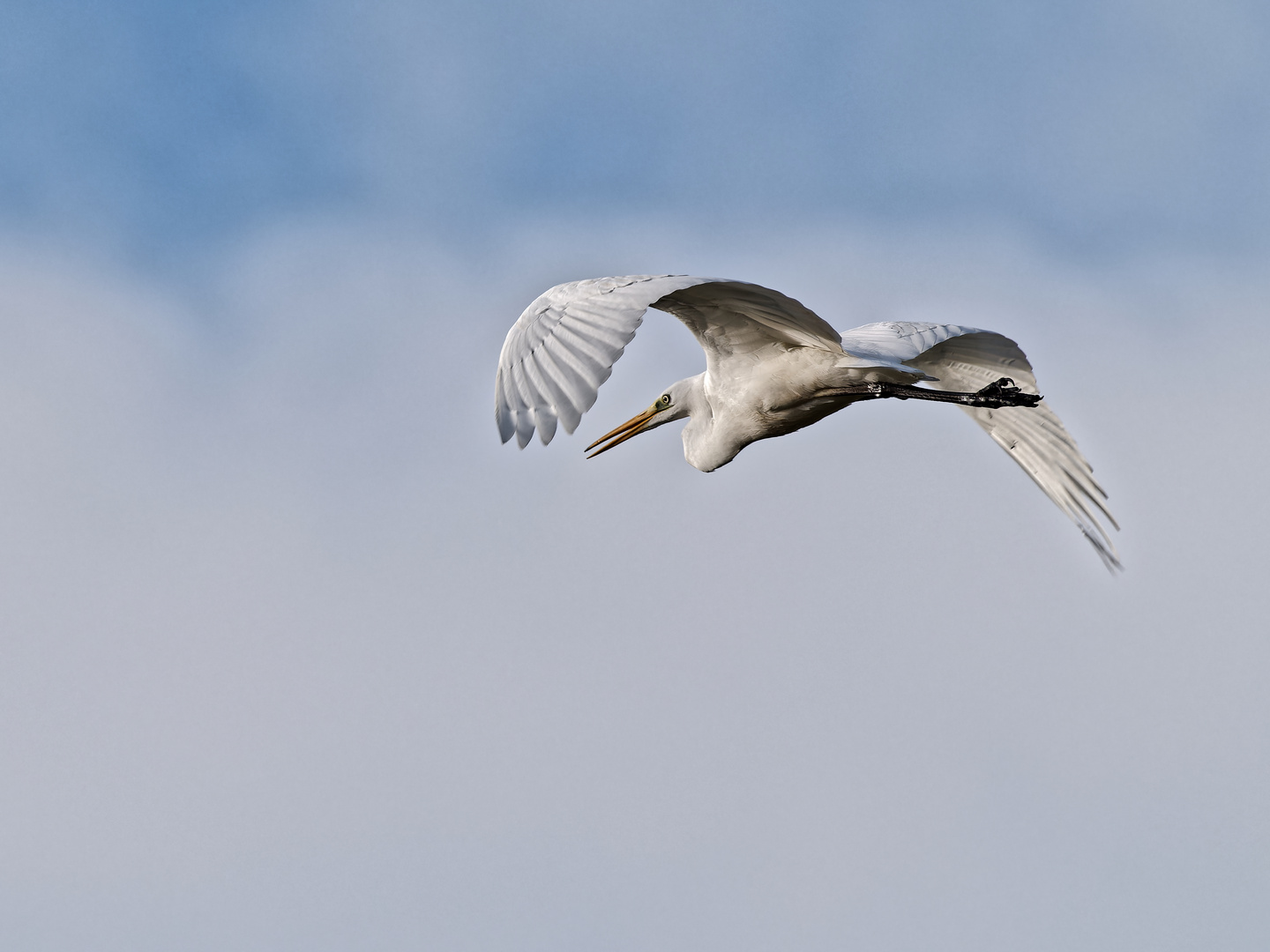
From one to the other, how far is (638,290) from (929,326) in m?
4.34

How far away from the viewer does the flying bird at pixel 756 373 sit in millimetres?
9555

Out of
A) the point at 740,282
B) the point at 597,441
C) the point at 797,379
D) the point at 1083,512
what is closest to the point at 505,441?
the point at 740,282

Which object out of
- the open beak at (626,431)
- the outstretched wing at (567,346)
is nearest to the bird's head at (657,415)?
the open beak at (626,431)

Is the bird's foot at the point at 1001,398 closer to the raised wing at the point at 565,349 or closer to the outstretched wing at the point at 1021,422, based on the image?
the outstretched wing at the point at 1021,422

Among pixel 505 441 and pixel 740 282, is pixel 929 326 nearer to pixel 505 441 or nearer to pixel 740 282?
pixel 740 282

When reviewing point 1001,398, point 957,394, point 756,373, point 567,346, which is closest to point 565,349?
point 567,346

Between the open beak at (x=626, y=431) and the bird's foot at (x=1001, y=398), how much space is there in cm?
375

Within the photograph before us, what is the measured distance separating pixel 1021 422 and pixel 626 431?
4.10m

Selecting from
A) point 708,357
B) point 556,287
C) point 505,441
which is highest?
point 708,357

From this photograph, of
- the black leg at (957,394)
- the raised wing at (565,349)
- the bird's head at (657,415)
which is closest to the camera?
the raised wing at (565,349)

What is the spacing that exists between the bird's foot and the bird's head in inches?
120

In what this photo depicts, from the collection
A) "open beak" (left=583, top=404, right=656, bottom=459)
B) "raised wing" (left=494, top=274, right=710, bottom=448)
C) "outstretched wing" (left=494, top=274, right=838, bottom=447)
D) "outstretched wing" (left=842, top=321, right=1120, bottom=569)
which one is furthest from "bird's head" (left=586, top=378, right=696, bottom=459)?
"raised wing" (left=494, top=274, right=710, bottom=448)

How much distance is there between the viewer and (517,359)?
9930mm

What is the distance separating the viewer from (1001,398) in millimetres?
13164
